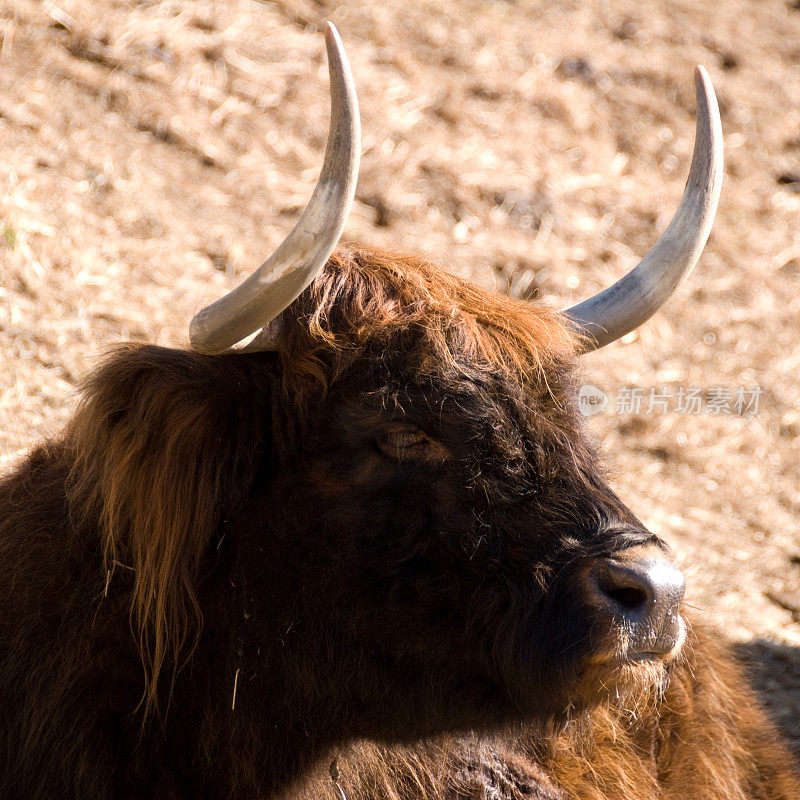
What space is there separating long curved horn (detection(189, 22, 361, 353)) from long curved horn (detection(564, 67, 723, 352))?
1063 millimetres

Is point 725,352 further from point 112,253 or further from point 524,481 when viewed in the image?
point 524,481

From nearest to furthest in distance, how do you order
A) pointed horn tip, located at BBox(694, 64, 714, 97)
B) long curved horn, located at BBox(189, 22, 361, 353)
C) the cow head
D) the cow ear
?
1. long curved horn, located at BBox(189, 22, 361, 353)
2. the cow head
3. the cow ear
4. pointed horn tip, located at BBox(694, 64, 714, 97)

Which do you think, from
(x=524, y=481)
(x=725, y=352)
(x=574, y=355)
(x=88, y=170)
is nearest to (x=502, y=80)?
(x=725, y=352)

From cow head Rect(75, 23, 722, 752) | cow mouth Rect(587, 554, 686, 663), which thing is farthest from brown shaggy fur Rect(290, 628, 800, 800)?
cow mouth Rect(587, 554, 686, 663)

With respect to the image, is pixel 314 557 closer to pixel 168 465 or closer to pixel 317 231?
pixel 168 465

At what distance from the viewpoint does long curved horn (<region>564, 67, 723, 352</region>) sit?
2.91 meters

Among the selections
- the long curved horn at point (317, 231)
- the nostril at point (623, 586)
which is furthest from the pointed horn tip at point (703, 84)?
the nostril at point (623, 586)

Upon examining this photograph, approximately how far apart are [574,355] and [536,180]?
544cm

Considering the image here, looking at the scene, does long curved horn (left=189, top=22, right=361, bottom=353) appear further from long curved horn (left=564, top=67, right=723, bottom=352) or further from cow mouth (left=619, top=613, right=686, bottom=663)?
cow mouth (left=619, top=613, right=686, bottom=663)

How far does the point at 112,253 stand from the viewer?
6.20m

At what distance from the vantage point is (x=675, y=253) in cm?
305

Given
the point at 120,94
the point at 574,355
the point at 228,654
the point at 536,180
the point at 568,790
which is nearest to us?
the point at 228,654

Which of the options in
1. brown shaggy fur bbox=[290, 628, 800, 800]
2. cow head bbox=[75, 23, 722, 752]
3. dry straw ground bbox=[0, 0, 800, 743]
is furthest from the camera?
dry straw ground bbox=[0, 0, 800, 743]

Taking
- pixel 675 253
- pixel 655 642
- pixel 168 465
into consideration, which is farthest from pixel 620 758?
pixel 168 465
